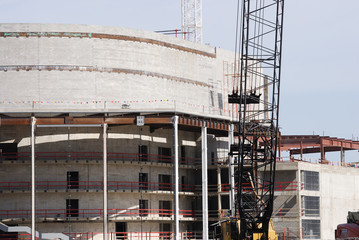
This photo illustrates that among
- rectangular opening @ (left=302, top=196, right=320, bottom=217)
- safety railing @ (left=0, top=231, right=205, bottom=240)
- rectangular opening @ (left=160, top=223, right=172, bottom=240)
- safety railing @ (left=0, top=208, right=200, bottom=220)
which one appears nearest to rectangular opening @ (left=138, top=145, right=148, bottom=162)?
safety railing @ (left=0, top=208, right=200, bottom=220)

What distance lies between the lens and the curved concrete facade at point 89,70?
70438 millimetres

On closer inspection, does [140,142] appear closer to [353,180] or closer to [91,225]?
[91,225]

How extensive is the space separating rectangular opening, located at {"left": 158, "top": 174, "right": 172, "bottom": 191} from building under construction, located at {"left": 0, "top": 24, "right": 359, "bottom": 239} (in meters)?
0.11

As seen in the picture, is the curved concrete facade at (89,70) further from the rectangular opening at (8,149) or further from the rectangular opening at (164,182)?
the rectangular opening at (164,182)

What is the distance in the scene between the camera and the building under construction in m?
68.2

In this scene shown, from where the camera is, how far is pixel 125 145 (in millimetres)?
72375

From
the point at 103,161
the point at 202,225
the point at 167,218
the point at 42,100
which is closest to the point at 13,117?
the point at 42,100

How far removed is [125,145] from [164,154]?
4.85 meters

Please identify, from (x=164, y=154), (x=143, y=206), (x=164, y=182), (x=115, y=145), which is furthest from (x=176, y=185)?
(x=164, y=154)

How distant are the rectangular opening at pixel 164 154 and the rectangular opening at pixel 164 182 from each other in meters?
1.60

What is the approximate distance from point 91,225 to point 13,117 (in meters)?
12.2

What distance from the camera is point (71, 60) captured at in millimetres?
71500

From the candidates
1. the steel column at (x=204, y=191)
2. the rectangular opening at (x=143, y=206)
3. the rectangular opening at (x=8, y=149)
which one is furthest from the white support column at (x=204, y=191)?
the rectangular opening at (x=8, y=149)

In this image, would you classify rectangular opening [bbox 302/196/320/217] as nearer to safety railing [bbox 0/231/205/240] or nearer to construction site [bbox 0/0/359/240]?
construction site [bbox 0/0/359/240]
